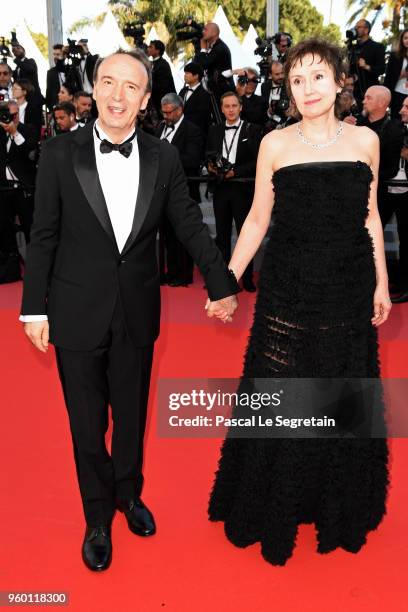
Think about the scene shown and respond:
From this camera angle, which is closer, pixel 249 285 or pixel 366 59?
pixel 249 285

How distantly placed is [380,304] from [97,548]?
140 cm

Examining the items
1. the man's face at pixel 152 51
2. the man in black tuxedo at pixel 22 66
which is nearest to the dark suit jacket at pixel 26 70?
the man in black tuxedo at pixel 22 66

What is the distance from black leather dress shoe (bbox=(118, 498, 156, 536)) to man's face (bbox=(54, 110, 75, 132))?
205 inches

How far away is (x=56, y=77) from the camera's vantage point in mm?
10406

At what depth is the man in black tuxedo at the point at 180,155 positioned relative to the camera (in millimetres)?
6633

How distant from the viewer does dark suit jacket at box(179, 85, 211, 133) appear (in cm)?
768

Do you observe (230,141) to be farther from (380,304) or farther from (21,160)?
(380,304)

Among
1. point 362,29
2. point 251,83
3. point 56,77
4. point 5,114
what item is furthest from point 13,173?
point 362,29

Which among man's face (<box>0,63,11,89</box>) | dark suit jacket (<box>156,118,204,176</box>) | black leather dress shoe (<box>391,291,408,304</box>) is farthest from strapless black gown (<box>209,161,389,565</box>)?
man's face (<box>0,63,11,89</box>)

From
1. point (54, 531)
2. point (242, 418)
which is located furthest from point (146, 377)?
point (54, 531)

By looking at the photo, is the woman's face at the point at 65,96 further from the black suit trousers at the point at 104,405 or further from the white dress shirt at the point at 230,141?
the black suit trousers at the point at 104,405

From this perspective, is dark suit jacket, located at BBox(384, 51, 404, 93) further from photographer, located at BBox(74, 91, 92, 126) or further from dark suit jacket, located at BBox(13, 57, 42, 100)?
dark suit jacket, located at BBox(13, 57, 42, 100)

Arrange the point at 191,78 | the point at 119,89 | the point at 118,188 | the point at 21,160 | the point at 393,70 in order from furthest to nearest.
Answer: the point at 393,70 → the point at 191,78 → the point at 21,160 → the point at 118,188 → the point at 119,89

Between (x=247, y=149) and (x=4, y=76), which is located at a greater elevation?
(x=4, y=76)
